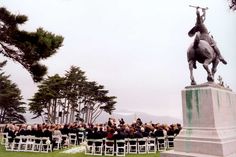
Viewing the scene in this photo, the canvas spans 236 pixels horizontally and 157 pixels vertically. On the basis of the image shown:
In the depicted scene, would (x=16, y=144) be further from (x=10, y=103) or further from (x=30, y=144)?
(x=10, y=103)

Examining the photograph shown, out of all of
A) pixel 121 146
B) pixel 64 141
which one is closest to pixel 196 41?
pixel 121 146

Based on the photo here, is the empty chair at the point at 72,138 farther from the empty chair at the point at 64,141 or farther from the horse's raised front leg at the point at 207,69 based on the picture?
the horse's raised front leg at the point at 207,69

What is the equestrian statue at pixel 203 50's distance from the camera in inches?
352

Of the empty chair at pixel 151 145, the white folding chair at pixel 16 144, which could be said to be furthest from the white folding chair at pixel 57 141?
the empty chair at pixel 151 145

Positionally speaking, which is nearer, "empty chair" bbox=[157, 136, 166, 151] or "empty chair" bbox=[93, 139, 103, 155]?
"empty chair" bbox=[93, 139, 103, 155]

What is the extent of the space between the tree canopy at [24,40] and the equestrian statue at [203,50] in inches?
199

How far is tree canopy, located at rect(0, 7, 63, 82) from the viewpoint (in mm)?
11047

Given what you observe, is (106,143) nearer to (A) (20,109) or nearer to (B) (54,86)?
(B) (54,86)

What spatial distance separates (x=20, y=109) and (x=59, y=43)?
1530 inches

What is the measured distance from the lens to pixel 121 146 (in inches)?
497

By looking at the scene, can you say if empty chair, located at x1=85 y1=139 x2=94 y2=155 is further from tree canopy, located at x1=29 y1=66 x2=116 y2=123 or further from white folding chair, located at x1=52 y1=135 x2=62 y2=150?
tree canopy, located at x1=29 y1=66 x2=116 y2=123

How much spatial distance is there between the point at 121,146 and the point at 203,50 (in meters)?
5.82

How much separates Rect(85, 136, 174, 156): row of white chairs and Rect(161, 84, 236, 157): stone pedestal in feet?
14.4

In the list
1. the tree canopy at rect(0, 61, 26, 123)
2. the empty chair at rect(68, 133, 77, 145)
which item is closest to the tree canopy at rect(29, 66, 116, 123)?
the tree canopy at rect(0, 61, 26, 123)
